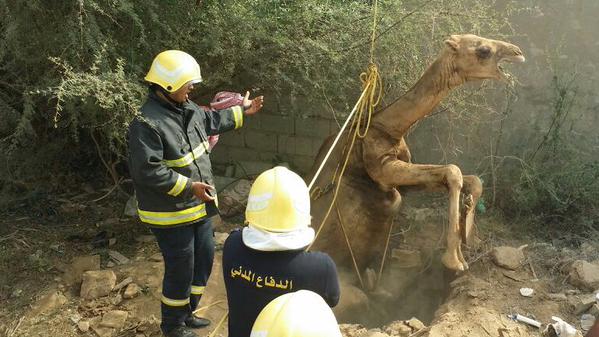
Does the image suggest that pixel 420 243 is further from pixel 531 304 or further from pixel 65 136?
pixel 65 136

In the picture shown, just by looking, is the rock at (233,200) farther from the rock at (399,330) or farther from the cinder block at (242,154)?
the rock at (399,330)

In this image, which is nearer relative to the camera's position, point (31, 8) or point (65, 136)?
point (31, 8)

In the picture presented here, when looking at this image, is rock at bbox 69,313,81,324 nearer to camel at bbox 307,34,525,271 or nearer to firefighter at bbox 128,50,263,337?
firefighter at bbox 128,50,263,337

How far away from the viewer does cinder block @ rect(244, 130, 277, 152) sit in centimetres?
595

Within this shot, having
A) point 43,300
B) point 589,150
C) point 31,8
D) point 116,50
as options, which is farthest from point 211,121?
point 589,150

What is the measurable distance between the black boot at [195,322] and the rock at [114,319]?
0.49m

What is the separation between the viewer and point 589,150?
5.25 meters

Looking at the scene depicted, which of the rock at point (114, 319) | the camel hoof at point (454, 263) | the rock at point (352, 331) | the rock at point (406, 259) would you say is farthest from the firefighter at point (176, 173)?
the rock at point (406, 259)

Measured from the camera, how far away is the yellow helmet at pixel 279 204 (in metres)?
2.06

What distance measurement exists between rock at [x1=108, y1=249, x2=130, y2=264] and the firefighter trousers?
3.66 ft

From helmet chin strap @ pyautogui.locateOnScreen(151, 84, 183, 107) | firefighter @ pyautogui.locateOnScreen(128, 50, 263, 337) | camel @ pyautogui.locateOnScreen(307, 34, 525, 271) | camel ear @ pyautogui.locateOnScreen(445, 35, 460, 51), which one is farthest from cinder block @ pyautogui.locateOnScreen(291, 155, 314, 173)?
helmet chin strap @ pyautogui.locateOnScreen(151, 84, 183, 107)

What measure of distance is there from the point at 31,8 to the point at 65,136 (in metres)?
2.05


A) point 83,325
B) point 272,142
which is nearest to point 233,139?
point 272,142

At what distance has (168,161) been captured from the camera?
2.92 meters
